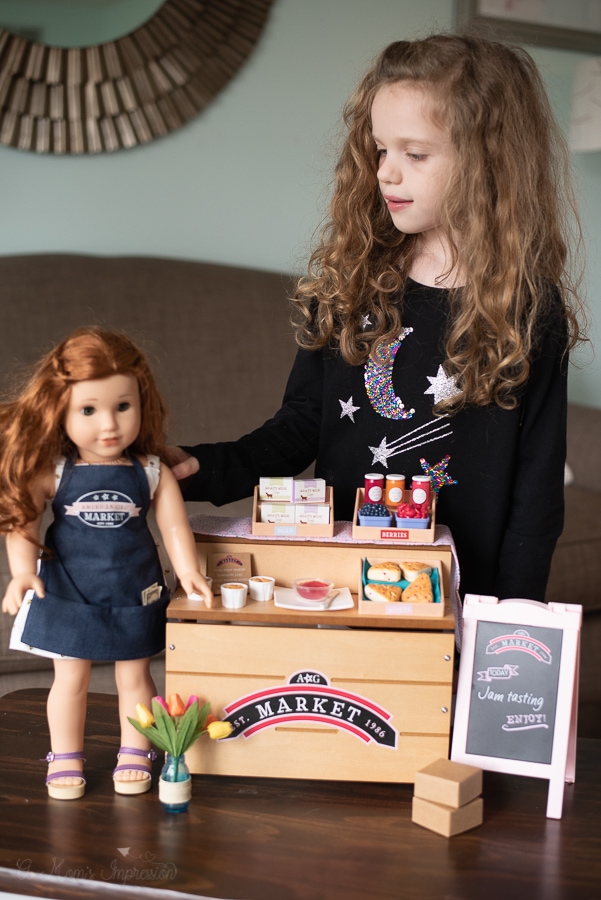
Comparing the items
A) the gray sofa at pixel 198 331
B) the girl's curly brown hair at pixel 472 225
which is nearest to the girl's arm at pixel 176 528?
the girl's curly brown hair at pixel 472 225

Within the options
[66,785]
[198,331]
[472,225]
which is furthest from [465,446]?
[198,331]

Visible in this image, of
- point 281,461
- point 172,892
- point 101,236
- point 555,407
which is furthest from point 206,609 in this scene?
point 101,236

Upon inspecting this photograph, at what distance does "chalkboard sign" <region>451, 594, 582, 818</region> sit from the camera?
0.90 meters

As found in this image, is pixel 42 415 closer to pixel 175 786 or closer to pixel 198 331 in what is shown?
pixel 175 786

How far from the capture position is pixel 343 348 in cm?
116

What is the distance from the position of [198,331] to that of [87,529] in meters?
1.45

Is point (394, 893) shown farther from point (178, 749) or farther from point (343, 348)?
point (343, 348)

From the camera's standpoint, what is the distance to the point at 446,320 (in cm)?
115

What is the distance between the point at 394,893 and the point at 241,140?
6.59 ft

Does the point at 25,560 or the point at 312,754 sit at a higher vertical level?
the point at 25,560

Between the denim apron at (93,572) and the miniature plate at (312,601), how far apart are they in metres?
0.13

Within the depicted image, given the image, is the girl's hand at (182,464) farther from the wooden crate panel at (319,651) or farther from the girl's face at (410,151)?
the girl's face at (410,151)

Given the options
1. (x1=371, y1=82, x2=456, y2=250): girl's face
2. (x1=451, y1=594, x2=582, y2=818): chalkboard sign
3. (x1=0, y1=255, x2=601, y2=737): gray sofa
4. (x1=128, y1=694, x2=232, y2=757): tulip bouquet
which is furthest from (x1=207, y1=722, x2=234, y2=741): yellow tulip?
(x1=0, y1=255, x2=601, y2=737): gray sofa

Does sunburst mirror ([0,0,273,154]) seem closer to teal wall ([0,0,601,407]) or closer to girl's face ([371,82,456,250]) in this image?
teal wall ([0,0,601,407])
